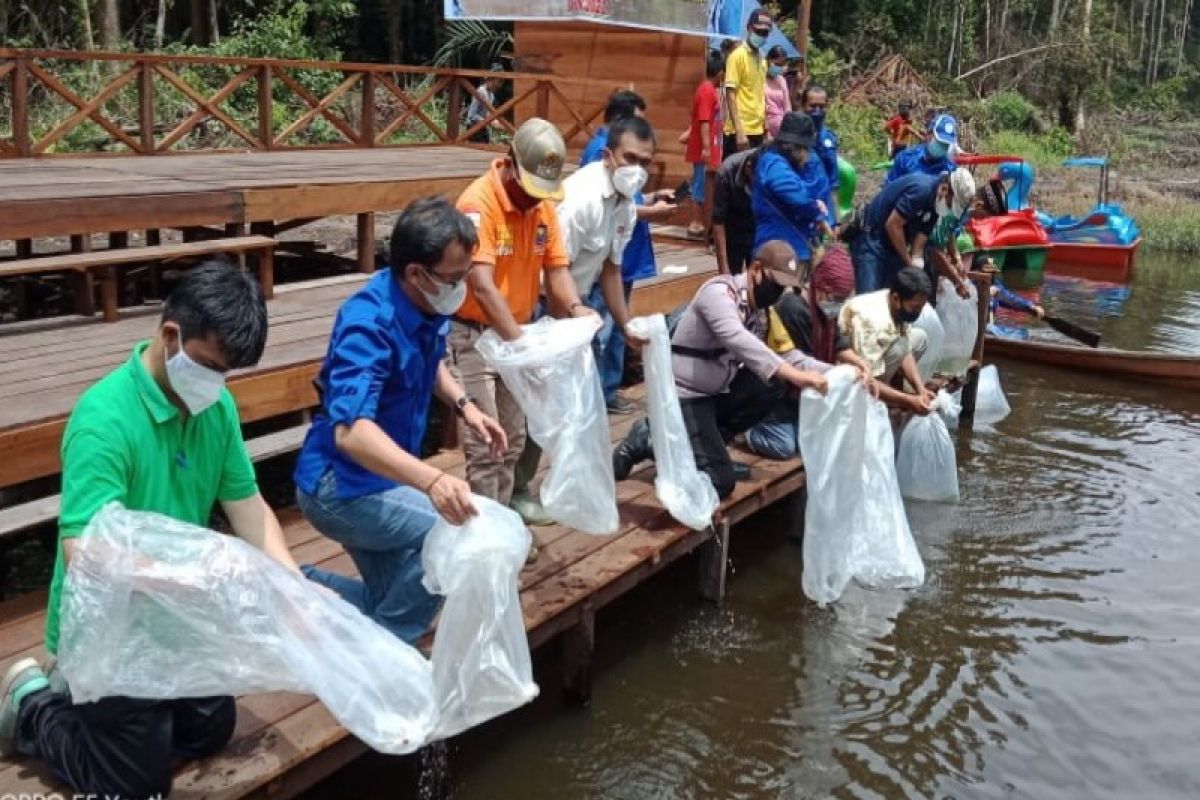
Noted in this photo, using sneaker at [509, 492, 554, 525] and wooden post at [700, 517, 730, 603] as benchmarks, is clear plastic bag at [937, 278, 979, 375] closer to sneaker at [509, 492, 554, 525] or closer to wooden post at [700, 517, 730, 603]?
wooden post at [700, 517, 730, 603]

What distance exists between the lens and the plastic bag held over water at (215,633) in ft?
7.92

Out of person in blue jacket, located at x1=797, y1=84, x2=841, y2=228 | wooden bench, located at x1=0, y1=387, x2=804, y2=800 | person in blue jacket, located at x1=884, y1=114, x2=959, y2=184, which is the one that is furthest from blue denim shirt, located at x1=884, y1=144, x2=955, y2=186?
wooden bench, located at x1=0, y1=387, x2=804, y2=800

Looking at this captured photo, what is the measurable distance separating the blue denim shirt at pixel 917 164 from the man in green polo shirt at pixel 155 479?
21.0 ft

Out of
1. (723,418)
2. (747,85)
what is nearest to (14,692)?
(723,418)

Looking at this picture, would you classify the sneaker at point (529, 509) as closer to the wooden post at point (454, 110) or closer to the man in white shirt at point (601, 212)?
the man in white shirt at point (601, 212)

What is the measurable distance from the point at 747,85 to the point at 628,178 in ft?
15.6

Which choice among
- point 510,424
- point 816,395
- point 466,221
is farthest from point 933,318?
point 466,221

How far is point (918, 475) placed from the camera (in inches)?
267

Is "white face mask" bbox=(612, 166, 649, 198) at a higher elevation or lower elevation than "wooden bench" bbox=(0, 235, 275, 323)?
higher

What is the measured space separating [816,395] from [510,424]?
1350 millimetres

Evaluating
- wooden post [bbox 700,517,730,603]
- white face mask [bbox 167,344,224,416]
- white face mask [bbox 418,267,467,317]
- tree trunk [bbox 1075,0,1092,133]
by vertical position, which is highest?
tree trunk [bbox 1075,0,1092,133]

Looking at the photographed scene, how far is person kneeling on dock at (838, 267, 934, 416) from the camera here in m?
5.70

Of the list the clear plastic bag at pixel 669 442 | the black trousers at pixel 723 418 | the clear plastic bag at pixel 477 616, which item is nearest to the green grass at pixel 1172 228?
the black trousers at pixel 723 418

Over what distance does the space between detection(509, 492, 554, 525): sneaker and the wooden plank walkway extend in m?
2.47
